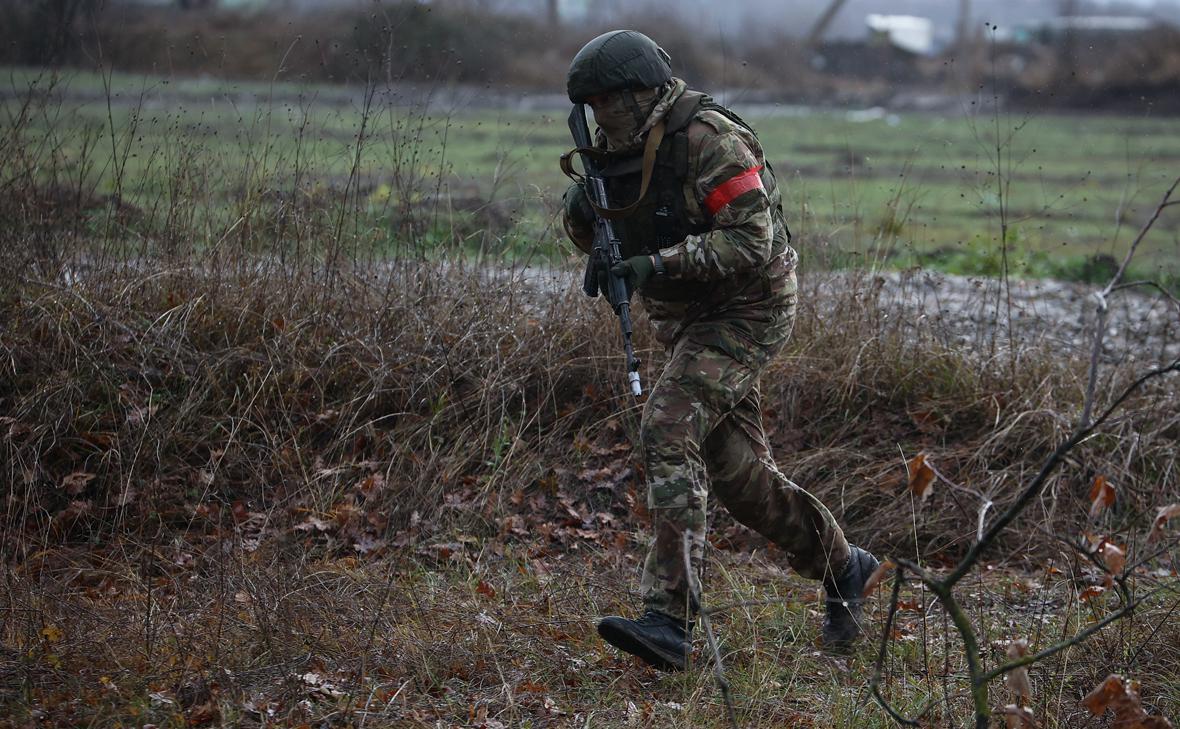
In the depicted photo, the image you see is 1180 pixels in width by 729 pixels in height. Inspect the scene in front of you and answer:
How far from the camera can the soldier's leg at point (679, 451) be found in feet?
11.6

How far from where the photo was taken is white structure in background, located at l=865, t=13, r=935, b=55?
27.8m

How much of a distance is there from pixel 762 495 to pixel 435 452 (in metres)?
1.67

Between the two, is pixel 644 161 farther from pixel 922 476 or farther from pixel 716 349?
pixel 922 476

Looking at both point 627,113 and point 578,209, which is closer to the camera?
point 627,113

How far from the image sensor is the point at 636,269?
352 centimetres

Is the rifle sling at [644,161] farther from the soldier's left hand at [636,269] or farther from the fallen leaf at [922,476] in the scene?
the fallen leaf at [922,476]

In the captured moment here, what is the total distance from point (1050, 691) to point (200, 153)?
440 centimetres

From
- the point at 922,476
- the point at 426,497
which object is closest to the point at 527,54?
the point at 426,497

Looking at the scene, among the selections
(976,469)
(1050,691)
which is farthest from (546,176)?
(1050,691)

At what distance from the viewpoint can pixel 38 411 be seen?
191 inches

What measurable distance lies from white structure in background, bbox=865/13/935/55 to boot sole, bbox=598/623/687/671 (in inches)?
976

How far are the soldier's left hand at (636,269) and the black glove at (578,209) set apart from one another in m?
0.34

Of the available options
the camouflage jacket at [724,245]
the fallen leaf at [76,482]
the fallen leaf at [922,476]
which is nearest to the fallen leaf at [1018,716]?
the fallen leaf at [922,476]

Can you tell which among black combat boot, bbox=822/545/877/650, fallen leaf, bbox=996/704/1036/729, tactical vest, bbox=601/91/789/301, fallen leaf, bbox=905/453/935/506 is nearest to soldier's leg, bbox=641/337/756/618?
tactical vest, bbox=601/91/789/301
